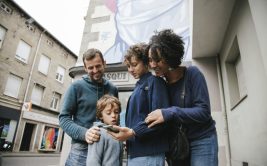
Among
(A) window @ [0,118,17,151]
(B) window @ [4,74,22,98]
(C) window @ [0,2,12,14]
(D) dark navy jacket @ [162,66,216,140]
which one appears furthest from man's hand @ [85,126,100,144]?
(C) window @ [0,2,12,14]

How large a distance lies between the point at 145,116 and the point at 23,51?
18.0 m

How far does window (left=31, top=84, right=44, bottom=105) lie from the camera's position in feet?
57.6

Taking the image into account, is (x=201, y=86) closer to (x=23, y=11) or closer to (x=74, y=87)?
(x=74, y=87)

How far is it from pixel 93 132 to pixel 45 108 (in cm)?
1842

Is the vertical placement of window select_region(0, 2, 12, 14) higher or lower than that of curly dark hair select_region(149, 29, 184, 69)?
higher

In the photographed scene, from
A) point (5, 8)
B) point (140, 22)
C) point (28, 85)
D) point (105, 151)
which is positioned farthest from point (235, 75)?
point (28, 85)

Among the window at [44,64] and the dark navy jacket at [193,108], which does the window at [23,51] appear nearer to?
the window at [44,64]

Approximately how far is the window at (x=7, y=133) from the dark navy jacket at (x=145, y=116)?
1595cm

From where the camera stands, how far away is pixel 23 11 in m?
16.0

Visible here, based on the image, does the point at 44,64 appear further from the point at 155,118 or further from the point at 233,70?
the point at 155,118

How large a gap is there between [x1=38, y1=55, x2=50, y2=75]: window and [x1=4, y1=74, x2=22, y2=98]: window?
2.52 m

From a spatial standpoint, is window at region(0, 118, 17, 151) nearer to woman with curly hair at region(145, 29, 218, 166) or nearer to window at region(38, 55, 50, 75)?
window at region(38, 55, 50, 75)

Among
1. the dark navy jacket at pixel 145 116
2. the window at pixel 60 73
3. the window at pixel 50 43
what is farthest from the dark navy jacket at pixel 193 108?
the window at pixel 60 73

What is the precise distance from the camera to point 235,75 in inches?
165
